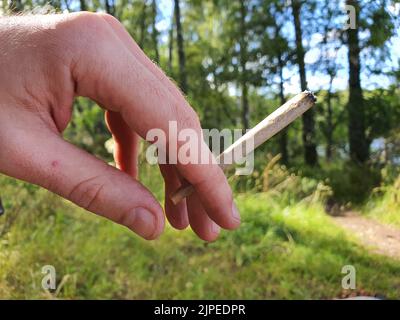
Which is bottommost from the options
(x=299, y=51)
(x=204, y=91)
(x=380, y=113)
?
(x=380, y=113)

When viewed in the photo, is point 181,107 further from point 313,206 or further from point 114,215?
point 313,206

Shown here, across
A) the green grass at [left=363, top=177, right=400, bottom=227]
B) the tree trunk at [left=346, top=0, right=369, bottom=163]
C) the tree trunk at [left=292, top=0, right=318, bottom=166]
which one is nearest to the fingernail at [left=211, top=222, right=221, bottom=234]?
the green grass at [left=363, top=177, right=400, bottom=227]

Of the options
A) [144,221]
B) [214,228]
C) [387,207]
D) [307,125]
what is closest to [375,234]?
[387,207]

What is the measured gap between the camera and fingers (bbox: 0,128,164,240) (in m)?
0.48

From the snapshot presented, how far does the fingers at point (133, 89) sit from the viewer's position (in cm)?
47

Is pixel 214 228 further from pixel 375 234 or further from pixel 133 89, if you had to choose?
pixel 375 234

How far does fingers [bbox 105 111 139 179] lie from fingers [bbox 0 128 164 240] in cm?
15

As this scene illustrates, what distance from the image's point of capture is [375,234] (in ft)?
5.35

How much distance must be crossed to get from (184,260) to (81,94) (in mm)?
1550

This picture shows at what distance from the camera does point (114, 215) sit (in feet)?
1.69

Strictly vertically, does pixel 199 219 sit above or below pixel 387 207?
below

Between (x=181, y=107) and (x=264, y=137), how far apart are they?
0.33 ft

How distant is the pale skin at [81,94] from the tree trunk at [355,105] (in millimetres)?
1901
